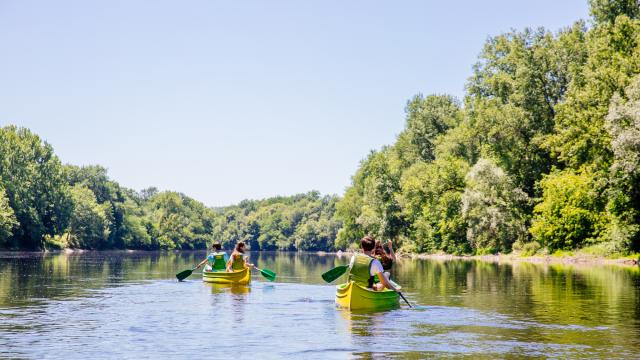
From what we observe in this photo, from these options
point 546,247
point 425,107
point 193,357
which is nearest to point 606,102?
point 546,247

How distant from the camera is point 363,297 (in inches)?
843

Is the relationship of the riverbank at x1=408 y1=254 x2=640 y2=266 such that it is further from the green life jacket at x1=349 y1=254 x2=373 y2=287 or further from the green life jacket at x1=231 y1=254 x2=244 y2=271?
the green life jacket at x1=349 y1=254 x2=373 y2=287

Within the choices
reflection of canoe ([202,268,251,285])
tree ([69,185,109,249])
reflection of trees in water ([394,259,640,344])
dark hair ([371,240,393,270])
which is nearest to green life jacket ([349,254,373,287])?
dark hair ([371,240,393,270])

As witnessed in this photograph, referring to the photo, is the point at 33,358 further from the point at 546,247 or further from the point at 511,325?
the point at 546,247

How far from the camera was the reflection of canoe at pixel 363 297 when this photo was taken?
69.7ft

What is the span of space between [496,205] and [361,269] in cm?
5523

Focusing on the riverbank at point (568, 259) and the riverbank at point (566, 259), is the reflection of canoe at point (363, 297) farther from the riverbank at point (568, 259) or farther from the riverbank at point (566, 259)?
the riverbank at point (566, 259)

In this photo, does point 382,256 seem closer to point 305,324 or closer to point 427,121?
point 305,324

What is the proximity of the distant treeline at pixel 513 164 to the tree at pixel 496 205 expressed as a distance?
0.12m

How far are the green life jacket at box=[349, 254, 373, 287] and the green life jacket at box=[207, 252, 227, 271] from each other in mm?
13983

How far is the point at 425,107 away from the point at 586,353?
101 metres

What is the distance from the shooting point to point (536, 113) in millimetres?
73875

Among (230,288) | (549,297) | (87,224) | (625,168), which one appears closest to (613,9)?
(625,168)

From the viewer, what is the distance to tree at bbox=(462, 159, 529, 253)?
7344 cm
